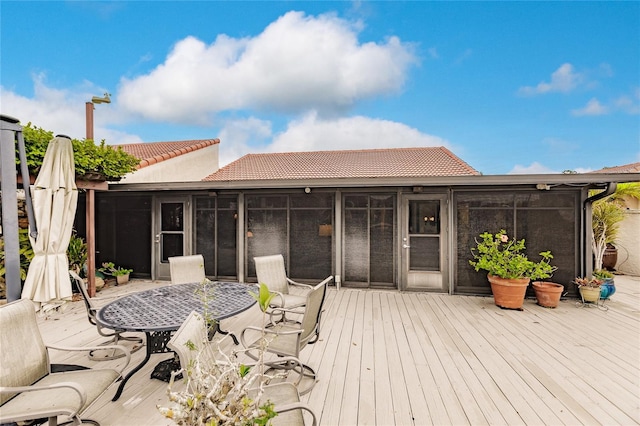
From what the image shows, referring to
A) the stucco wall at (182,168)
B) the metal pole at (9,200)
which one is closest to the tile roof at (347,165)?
the stucco wall at (182,168)

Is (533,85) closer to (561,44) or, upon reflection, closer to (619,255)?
(561,44)

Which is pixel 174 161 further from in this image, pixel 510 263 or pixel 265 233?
pixel 510 263

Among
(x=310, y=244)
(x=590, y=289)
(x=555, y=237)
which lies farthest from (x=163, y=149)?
(x=590, y=289)

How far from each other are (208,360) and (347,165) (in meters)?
7.62

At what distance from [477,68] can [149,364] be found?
35.1ft

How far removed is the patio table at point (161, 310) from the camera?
7.34 ft

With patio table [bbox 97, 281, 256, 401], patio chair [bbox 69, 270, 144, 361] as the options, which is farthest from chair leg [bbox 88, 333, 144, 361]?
patio table [bbox 97, 281, 256, 401]

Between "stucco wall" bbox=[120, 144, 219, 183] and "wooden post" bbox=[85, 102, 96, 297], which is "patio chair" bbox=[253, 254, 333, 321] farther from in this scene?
A: "stucco wall" bbox=[120, 144, 219, 183]

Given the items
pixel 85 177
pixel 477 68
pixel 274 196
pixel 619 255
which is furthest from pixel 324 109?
pixel 619 255

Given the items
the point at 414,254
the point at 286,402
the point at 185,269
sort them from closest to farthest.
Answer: the point at 286,402 < the point at 185,269 < the point at 414,254

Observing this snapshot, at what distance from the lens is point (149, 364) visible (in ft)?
9.18

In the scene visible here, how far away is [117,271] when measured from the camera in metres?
6.09

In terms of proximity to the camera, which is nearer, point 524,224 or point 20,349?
point 20,349

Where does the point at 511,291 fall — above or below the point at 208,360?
below
